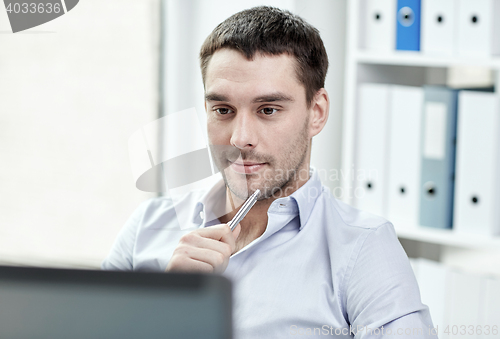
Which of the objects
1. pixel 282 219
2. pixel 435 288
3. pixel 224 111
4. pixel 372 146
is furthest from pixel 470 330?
pixel 224 111

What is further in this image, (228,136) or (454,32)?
(454,32)

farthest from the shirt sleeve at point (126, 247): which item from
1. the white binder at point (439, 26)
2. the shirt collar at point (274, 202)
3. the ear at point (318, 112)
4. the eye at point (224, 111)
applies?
the white binder at point (439, 26)

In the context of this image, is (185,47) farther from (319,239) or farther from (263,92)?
(319,239)

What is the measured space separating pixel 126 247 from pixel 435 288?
2.68 ft

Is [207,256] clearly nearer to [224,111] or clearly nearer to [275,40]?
[224,111]

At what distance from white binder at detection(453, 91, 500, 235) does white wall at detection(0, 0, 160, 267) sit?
1.05 meters

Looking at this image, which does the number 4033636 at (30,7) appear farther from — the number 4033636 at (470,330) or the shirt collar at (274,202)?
the number 4033636 at (470,330)

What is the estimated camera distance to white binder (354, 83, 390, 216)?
139 cm

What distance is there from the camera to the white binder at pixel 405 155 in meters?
1.33

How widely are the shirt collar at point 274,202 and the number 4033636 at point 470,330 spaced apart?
573 mm

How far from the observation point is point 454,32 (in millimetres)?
1292

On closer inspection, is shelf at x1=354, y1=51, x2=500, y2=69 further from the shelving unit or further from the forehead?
the forehead

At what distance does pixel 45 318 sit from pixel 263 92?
28.3 inches

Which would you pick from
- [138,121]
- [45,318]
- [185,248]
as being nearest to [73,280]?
[45,318]
